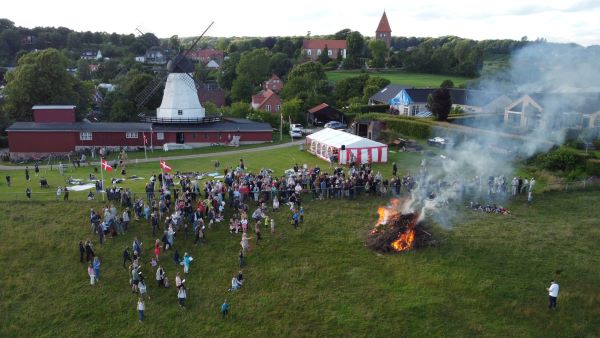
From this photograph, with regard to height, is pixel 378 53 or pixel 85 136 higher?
pixel 378 53

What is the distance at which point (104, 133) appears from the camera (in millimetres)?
46219

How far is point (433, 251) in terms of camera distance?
77.4ft

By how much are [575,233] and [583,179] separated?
9.09 meters

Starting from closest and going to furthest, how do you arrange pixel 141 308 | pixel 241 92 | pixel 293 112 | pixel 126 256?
1. pixel 141 308
2. pixel 126 256
3. pixel 293 112
4. pixel 241 92

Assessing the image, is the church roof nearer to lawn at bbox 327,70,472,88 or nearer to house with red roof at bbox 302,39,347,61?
house with red roof at bbox 302,39,347,61

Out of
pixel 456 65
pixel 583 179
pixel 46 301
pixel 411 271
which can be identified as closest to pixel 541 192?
pixel 583 179

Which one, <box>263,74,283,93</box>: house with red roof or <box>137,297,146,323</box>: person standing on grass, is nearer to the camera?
<box>137,297,146,323</box>: person standing on grass

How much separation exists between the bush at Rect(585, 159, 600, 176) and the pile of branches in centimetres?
1508

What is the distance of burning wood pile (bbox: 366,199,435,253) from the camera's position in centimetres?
2386

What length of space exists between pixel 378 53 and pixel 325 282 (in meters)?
100

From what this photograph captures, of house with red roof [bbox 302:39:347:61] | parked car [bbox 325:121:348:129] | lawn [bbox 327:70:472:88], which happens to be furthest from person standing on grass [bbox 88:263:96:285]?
house with red roof [bbox 302:39:347:61]

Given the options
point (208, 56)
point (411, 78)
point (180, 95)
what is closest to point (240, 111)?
point (180, 95)

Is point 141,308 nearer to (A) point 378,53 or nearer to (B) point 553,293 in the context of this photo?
(B) point 553,293

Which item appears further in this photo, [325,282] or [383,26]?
[383,26]
